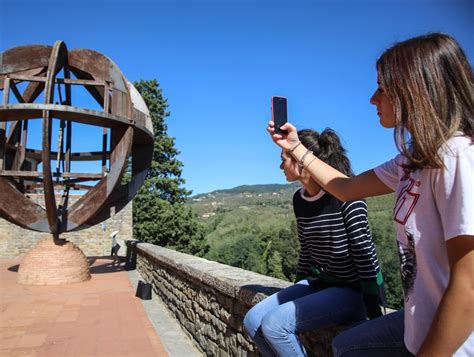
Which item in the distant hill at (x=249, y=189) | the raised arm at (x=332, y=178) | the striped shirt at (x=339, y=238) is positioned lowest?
the striped shirt at (x=339, y=238)

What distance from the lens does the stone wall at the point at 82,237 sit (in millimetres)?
17609

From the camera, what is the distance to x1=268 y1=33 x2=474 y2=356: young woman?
3.24 feet

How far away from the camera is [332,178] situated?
1.72 m

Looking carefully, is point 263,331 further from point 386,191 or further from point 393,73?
point 393,73

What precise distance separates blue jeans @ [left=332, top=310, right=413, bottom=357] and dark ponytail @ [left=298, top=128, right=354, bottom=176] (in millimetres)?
999

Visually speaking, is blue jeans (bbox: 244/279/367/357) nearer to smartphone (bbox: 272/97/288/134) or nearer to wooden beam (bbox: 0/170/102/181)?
smartphone (bbox: 272/97/288/134)

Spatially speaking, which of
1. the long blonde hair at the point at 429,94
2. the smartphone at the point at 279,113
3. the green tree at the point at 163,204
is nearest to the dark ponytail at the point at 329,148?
the smartphone at the point at 279,113

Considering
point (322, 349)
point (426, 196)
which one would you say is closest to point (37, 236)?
point (322, 349)

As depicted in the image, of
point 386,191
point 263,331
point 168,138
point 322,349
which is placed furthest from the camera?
point 168,138

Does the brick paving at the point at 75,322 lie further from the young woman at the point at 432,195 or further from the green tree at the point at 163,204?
the green tree at the point at 163,204

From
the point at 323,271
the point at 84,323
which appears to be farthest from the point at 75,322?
the point at 323,271

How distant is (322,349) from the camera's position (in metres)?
2.23

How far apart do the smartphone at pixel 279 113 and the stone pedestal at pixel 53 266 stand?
801cm

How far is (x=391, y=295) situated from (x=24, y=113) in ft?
56.9
